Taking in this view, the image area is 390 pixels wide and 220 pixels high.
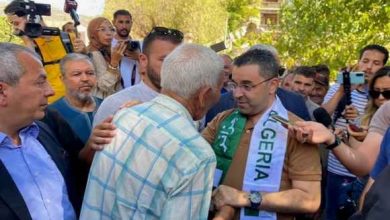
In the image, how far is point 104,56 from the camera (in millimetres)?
5648

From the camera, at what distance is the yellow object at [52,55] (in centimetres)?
495

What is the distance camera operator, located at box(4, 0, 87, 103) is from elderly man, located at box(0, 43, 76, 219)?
91.9 inches

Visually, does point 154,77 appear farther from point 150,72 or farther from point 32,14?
point 32,14

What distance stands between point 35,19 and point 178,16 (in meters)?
24.7

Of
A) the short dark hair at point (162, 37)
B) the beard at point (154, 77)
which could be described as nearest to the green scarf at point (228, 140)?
the beard at point (154, 77)

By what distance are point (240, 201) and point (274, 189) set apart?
20 cm

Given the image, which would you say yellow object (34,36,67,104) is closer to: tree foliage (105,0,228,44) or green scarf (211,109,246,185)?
green scarf (211,109,246,185)

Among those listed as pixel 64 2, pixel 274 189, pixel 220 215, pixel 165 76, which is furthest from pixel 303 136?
pixel 64 2

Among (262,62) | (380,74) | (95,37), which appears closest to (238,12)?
(95,37)

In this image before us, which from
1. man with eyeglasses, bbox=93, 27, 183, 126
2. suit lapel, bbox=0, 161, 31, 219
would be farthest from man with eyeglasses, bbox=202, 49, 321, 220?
suit lapel, bbox=0, 161, 31, 219

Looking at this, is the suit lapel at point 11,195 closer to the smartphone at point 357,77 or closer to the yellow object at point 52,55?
the yellow object at point 52,55

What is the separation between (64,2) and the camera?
6.29 meters

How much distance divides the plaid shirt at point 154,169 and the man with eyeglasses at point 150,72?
1.01 meters

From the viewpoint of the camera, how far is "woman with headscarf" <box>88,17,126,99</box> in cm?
524
